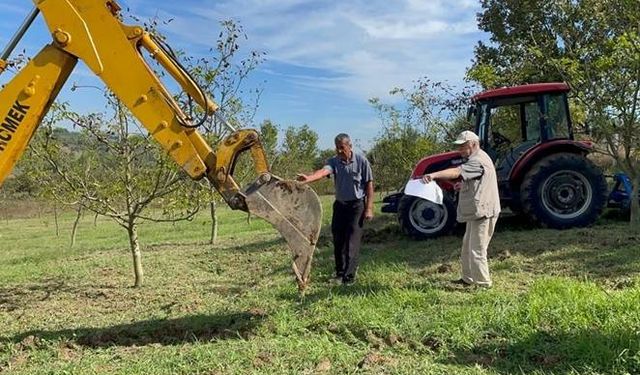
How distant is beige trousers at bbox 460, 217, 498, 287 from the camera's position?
6.44 metres

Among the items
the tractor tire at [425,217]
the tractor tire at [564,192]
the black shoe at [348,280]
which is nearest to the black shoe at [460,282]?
the black shoe at [348,280]

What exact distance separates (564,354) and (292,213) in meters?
2.36

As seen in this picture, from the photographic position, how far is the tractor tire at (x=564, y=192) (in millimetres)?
9641

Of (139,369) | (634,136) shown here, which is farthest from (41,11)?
(634,136)

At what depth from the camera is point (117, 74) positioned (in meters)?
5.02

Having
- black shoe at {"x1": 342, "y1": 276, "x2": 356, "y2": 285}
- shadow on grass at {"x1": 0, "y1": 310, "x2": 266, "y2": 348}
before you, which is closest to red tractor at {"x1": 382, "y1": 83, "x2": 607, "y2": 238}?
black shoe at {"x1": 342, "y1": 276, "x2": 356, "y2": 285}

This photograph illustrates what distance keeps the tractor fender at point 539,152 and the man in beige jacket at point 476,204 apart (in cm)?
361

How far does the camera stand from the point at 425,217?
1009cm

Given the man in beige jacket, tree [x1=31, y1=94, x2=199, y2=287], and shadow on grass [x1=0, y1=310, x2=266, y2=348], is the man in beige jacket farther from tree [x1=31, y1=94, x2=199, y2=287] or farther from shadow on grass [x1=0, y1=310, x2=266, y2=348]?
tree [x1=31, y1=94, x2=199, y2=287]

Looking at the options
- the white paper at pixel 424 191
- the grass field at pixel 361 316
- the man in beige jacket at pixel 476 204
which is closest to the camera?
the grass field at pixel 361 316

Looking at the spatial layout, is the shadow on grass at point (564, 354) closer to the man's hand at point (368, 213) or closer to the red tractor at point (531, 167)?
the man's hand at point (368, 213)

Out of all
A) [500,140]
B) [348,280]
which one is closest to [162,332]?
[348,280]

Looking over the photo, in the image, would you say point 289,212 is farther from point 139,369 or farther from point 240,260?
point 240,260

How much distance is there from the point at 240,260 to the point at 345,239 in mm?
3281
